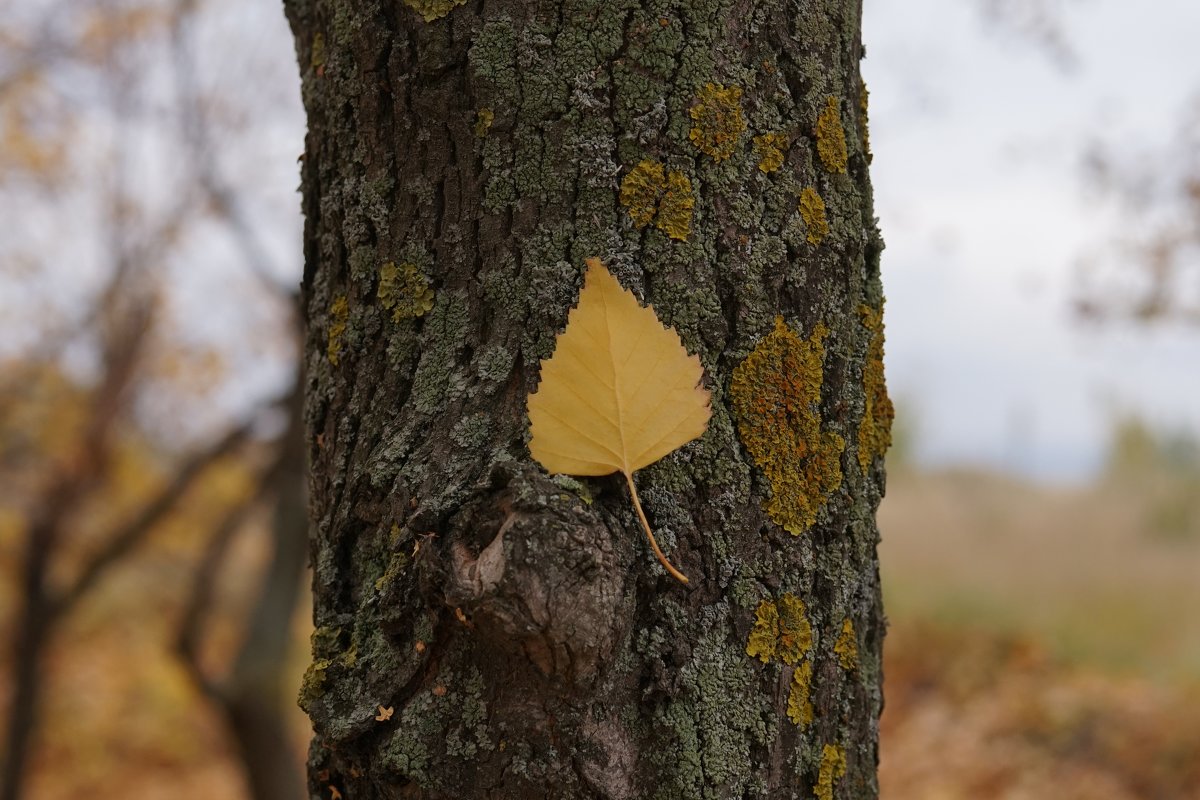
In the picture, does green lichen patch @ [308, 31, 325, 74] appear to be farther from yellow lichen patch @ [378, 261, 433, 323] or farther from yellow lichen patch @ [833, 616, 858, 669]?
yellow lichen patch @ [833, 616, 858, 669]

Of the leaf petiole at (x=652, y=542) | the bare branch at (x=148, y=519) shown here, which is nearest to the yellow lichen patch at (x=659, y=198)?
the leaf petiole at (x=652, y=542)

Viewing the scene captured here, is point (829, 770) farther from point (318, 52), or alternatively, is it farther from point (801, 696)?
A: point (318, 52)

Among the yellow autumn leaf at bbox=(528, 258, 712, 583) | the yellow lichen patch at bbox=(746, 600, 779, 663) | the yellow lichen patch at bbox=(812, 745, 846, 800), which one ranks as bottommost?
the yellow lichen patch at bbox=(812, 745, 846, 800)

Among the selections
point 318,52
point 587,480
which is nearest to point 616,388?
point 587,480

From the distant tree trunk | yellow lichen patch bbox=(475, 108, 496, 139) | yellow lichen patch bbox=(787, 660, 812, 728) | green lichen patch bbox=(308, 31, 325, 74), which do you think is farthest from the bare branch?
yellow lichen patch bbox=(787, 660, 812, 728)

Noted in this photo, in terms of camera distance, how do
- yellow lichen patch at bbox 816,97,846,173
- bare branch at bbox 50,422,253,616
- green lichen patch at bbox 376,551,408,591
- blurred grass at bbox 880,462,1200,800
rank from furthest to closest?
blurred grass at bbox 880,462,1200,800 < bare branch at bbox 50,422,253,616 < yellow lichen patch at bbox 816,97,846,173 < green lichen patch at bbox 376,551,408,591

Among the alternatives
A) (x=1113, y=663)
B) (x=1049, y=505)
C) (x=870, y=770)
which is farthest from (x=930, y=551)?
(x=870, y=770)
